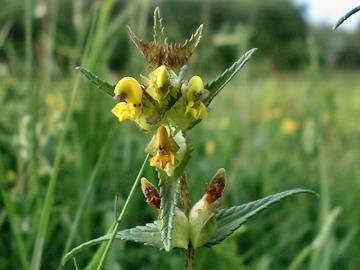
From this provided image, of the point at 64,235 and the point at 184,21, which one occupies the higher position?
the point at 184,21

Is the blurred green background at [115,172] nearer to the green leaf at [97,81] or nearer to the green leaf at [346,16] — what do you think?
the green leaf at [97,81]

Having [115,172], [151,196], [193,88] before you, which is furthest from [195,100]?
[115,172]

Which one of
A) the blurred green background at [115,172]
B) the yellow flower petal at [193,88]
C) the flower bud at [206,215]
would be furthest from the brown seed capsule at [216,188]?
the blurred green background at [115,172]

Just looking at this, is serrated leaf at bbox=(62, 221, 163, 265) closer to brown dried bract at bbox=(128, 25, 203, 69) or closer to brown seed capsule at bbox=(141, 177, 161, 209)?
brown seed capsule at bbox=(141, 177, 161, 209)

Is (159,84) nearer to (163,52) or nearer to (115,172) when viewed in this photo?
(163,52)

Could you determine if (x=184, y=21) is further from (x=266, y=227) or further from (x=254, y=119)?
(x=266, y=227)

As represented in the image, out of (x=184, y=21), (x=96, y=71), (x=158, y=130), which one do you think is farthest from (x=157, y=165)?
(x=184, y=21)
